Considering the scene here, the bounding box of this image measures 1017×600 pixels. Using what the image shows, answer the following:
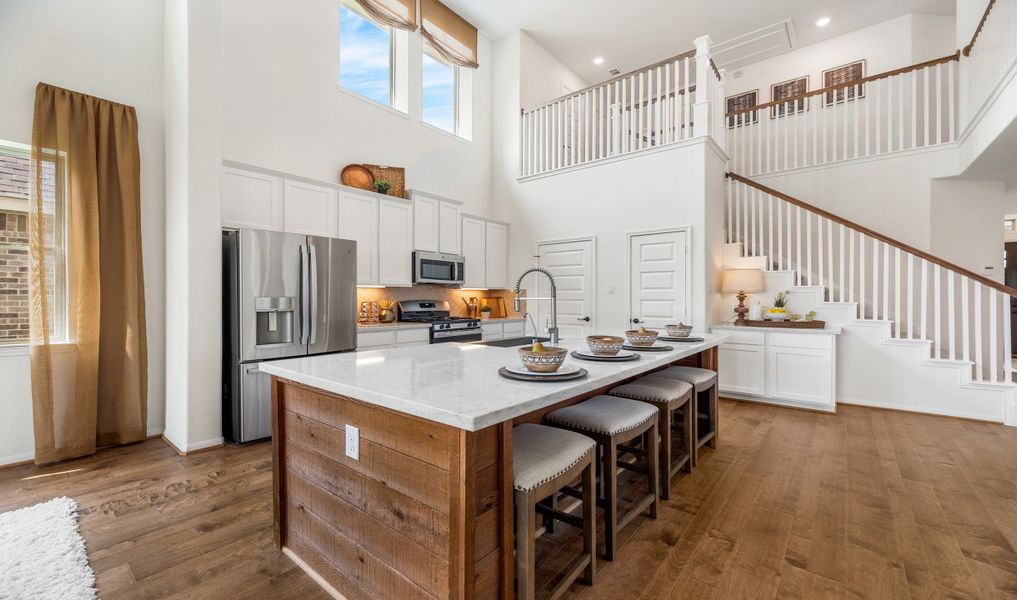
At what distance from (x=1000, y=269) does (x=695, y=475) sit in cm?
537

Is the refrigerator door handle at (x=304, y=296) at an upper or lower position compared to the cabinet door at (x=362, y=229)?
lower

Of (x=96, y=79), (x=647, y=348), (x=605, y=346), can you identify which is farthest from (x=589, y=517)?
(x=96, y=79)

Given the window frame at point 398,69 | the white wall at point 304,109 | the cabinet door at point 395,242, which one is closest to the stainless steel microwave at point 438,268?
the cabinet door at point 395,242

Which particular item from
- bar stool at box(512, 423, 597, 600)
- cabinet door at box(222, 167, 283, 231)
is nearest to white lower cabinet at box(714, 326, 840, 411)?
bar stool at box(512, 423, 597, 600)

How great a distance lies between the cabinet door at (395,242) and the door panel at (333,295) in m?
0.65

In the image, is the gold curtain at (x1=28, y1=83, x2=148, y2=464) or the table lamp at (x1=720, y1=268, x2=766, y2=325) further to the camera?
the table lamp at (x1=720, y1=268, x2=766, y2=325)

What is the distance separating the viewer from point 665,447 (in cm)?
240

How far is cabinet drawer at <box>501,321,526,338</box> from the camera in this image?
5617mm

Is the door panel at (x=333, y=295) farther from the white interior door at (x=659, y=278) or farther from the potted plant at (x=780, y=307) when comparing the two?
the potted plant at (x=780, y=307)

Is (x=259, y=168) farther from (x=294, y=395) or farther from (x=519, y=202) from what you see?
(x=519, y=202)

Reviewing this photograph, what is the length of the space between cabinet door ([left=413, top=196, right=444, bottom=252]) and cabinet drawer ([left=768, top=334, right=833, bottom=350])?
12.8 ft

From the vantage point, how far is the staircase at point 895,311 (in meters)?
3.99

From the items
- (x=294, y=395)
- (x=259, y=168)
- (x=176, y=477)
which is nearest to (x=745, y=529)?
(x=294, y=395)

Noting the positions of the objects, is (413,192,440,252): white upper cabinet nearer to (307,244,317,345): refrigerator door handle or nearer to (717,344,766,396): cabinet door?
(307,244,317,345): refrigerator door handle
